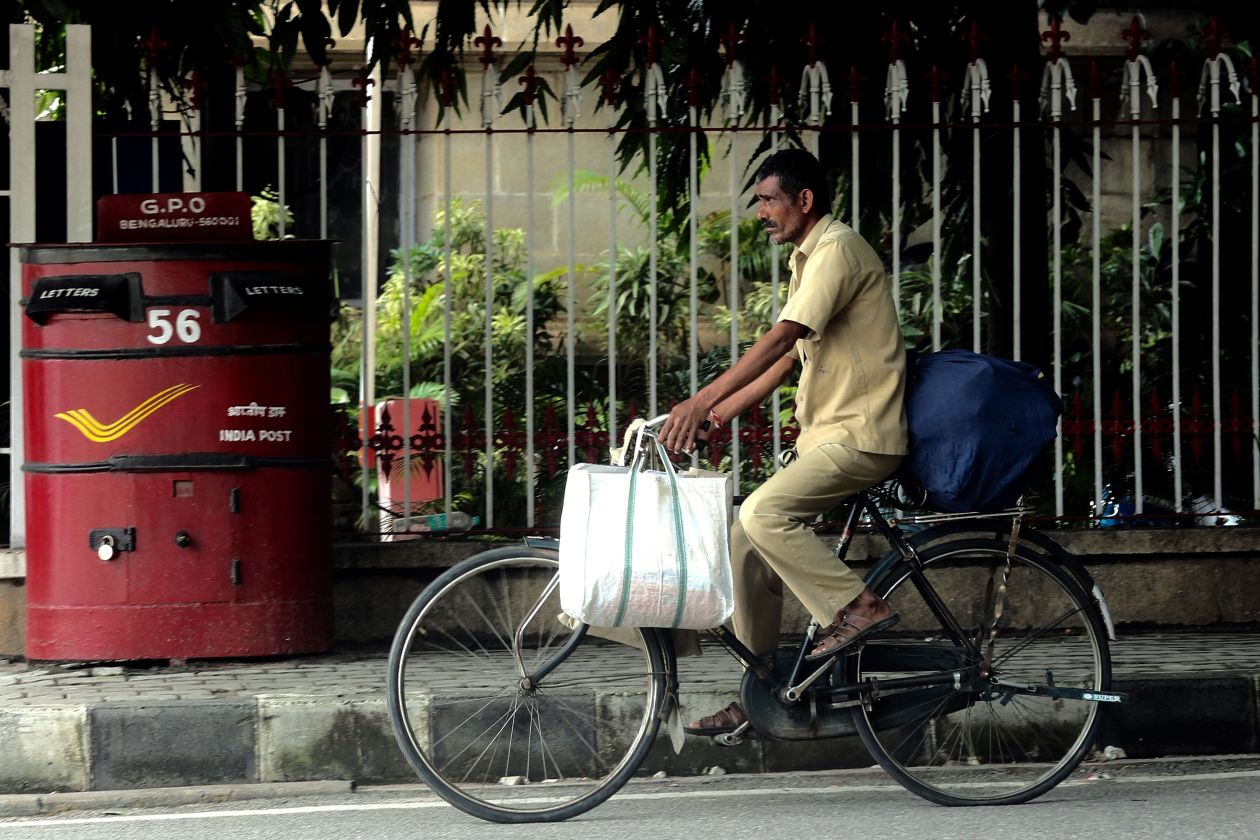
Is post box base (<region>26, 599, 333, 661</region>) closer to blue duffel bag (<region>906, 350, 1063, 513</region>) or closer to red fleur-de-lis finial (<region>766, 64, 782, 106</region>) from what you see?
blue duffel bag (<region>906, 350, 1063, 513</region>)

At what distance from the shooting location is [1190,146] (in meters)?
12.7

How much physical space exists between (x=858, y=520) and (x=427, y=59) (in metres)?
3.78

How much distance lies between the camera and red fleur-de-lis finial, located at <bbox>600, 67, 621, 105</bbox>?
684 centimetres

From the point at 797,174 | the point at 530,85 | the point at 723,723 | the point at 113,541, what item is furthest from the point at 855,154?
the point at 113,541

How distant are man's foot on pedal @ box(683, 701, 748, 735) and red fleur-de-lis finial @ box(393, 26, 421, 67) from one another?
3.11 m

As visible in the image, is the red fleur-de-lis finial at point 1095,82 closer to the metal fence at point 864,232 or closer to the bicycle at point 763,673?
the metal fence at point 864,232

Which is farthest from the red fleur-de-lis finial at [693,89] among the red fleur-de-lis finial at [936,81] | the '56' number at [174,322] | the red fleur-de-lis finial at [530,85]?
the '56' number at [174,322]

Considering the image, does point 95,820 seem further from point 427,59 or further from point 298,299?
point 427,59

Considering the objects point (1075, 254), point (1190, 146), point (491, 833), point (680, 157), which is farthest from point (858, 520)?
point (1190, 146)

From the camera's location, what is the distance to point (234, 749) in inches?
210

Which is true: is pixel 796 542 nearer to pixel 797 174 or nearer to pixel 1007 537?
pixel 1007 537

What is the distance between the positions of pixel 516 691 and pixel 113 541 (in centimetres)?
195

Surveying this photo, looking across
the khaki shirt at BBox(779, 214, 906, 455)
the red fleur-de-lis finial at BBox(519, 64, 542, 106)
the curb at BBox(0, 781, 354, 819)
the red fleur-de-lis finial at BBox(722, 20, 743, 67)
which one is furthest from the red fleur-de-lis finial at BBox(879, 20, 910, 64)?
the curb at BBox(0, 781, 354, 819)

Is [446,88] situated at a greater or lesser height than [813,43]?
lesser
